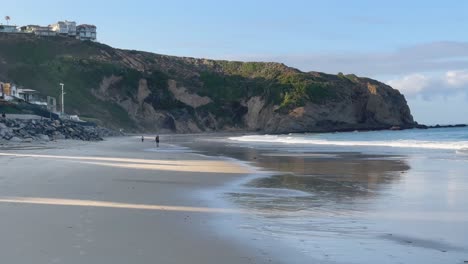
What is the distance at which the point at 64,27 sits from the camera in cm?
15538

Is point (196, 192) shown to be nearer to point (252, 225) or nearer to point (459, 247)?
point (252, 225)

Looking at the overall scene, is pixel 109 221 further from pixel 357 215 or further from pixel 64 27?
pixel 64 27

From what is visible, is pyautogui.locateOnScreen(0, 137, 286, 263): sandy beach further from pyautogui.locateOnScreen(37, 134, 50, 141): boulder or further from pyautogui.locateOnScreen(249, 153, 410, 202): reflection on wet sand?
pyautogui.locateOnScreen(37, 134, 50, 141): boulder

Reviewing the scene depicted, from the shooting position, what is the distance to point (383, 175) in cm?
1631

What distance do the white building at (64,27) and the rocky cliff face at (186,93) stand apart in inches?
1320

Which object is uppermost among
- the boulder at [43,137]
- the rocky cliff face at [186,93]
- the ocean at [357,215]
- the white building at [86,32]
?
the white building at [86,32]

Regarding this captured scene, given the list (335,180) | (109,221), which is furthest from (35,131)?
(109,221)

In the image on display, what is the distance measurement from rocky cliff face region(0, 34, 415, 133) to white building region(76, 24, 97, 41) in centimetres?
3517

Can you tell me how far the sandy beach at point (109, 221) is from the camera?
5891 mm

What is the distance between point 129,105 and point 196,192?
9032 cm

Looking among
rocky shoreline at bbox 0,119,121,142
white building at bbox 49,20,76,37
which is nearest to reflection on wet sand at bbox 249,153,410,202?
rocky shoreline at bbox 0,119,121,142

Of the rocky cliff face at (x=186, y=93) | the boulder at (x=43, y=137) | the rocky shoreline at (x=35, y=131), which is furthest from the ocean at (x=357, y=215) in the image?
the rocky cliff face at (x=186, y=93)

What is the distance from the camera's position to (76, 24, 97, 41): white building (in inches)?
6211

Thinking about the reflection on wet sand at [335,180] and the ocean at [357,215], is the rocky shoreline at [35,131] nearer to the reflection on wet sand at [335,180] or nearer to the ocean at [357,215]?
the reflection on wet sand at [335,180]
